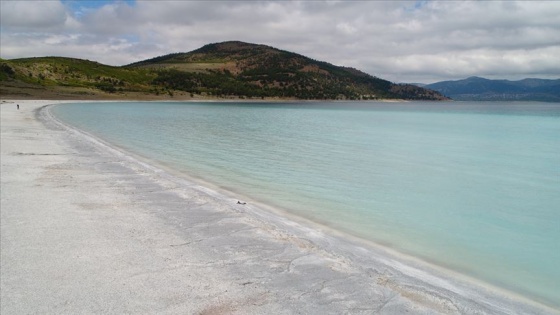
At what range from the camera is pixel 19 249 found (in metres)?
5.87

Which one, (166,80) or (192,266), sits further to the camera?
(166,80)

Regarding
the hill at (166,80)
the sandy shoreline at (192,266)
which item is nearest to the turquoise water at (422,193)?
the sandy shoreline at (192,266)

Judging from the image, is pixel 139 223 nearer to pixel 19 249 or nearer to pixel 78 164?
pixel 19 249

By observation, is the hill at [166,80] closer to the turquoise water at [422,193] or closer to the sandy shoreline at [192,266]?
the turquoise water at [422,193]

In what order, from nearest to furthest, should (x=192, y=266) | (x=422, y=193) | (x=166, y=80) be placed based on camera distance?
(x=192, y=266)
(x=422, y=193)
(x=166, y=80)

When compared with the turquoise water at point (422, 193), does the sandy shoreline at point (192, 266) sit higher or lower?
higher

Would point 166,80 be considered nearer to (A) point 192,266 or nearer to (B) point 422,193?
(B) point 422,193

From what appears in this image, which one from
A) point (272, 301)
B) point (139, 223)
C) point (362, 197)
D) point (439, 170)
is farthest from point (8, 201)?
point (439, 170)

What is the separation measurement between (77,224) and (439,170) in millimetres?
14252

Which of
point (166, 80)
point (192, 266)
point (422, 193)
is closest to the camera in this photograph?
point (192, 266)

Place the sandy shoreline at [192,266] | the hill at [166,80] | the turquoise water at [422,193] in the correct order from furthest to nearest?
the hill at [166,80] → the turquoise water at [422,193] → the sandy shoreline at [192,266]

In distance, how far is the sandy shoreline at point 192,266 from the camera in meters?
4.57

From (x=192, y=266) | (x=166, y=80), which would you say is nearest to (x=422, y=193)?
(x=192, y=266)

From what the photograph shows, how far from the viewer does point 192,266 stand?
549 cm
